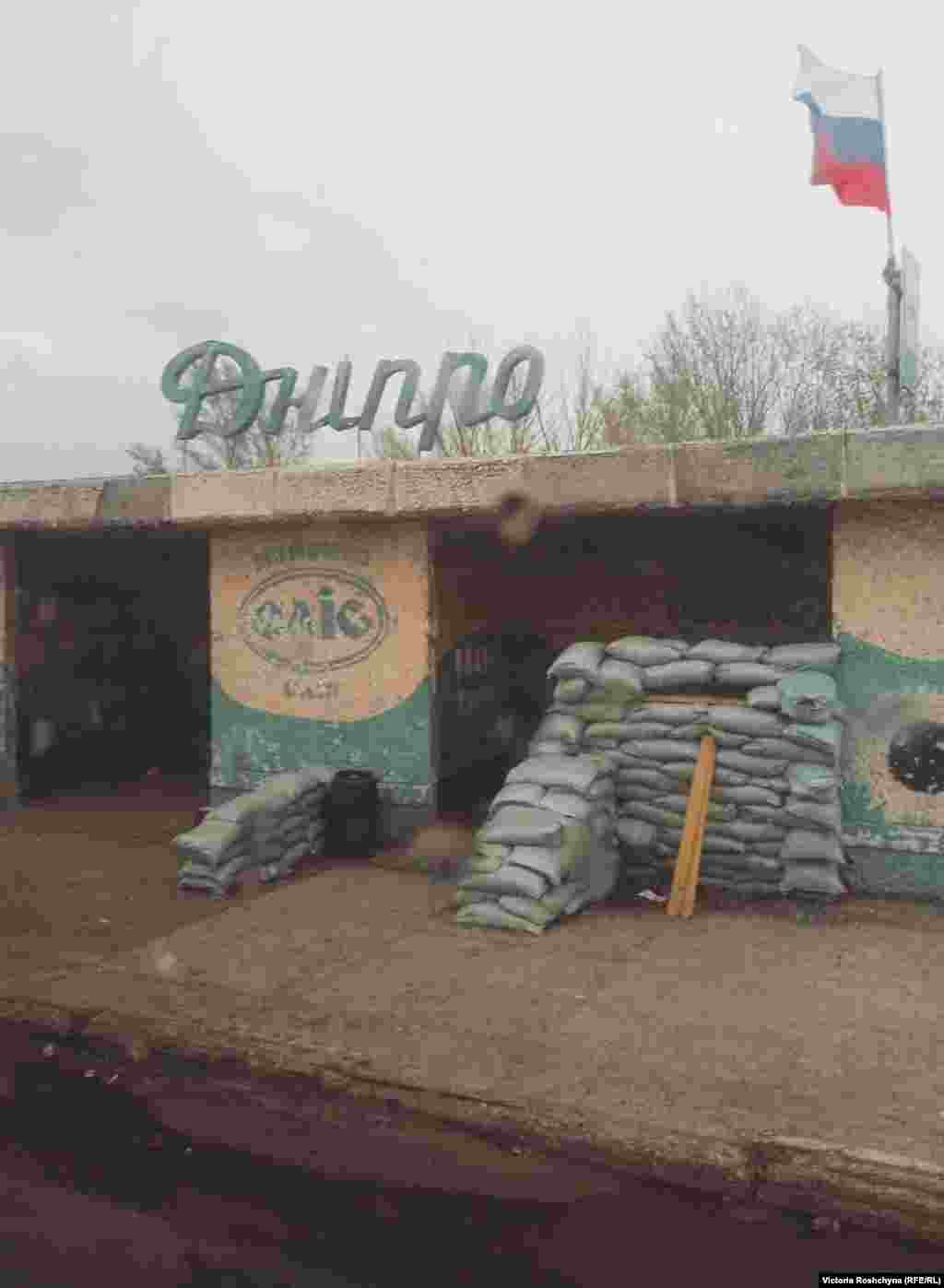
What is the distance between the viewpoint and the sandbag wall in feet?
22.2

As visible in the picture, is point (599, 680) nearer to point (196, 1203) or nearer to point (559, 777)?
point (559, 777)

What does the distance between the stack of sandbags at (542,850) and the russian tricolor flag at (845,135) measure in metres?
6.87

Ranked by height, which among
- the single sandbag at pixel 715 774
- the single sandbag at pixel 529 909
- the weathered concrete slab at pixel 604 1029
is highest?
the single sandbag at pixel 715 774

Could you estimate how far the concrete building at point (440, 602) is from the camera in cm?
698

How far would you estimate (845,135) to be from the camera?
34.2ft

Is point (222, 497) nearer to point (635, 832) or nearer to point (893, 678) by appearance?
point (635, 832)

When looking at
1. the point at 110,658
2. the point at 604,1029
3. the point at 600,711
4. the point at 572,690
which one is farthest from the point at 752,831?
the point at 110,658

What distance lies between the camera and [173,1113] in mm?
4227

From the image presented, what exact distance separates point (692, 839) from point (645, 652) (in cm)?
138

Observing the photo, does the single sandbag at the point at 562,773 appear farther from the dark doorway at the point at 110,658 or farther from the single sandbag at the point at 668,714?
the dark doorway at the point at 110,658

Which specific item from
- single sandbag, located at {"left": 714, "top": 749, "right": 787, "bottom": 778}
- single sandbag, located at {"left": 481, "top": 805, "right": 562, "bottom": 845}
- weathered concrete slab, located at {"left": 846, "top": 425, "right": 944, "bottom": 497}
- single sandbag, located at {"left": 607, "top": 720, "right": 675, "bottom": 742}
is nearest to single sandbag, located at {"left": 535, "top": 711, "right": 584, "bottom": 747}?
single sandbag, located at {"left": 607, "top": 720, "right": 675, "bottom": 742}

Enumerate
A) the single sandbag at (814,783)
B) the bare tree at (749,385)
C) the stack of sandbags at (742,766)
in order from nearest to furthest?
the single sandbag at (814,783) < the stack of sandbags at (742,766) < the bare tree at (749,385)

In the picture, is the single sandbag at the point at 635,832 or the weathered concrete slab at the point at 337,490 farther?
the weathered concrete slab at the point at 337,490

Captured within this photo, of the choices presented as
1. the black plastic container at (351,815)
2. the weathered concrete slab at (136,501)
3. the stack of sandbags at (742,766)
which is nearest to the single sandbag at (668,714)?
the stack of sandbags at (742,766)
